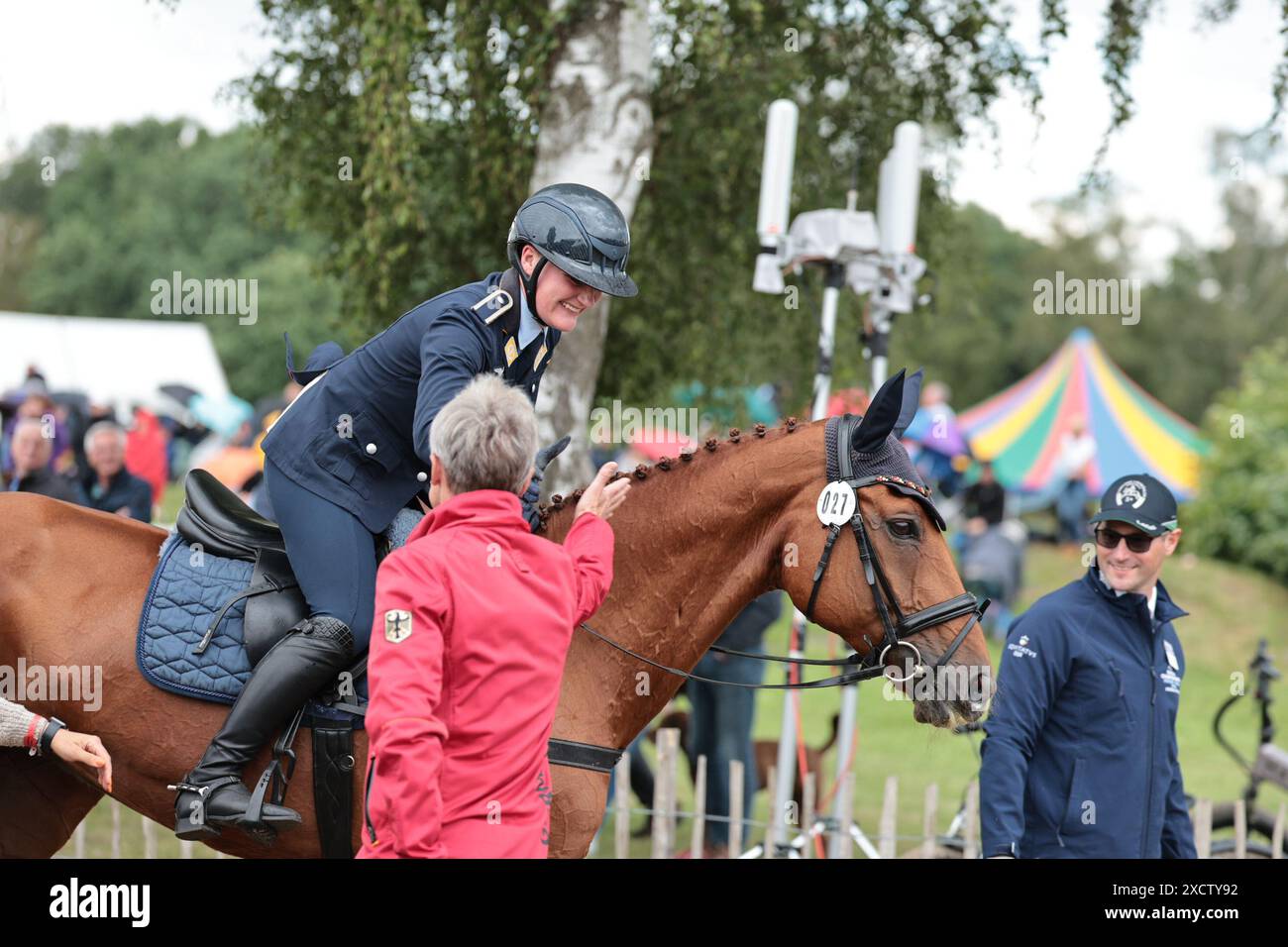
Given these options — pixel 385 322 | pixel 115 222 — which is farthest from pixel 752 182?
pixel 115 222

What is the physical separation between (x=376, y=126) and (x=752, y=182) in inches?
118

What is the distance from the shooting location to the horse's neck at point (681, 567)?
3.86 metres

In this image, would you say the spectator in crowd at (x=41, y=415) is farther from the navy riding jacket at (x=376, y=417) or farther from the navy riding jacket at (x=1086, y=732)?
the navy riding jacket at (x=1086, y=732)

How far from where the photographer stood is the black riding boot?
3.59m

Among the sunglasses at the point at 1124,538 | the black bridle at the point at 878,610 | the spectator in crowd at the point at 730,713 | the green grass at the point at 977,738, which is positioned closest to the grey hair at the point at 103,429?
the green grass at the point at 977,738

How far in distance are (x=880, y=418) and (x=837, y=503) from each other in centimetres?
27

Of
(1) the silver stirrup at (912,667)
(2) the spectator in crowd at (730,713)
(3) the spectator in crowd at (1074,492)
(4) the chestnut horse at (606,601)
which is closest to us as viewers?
(1) the silver stirrup at (912,667)

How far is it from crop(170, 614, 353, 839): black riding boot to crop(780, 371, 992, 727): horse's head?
137 centimetres

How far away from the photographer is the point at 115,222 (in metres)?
53.4

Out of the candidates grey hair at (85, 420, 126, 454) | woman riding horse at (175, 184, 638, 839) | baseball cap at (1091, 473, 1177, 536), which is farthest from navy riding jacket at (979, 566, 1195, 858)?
grey hair at (85, 420, 126, 454)

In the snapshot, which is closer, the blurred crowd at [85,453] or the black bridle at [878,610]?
the black bridle at [878,610]

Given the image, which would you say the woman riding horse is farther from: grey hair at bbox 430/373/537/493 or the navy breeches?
grey hair at bbox 430/373/537/493

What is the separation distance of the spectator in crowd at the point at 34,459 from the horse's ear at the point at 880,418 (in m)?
5.60

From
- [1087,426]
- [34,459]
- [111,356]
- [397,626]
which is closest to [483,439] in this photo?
[397,626]
